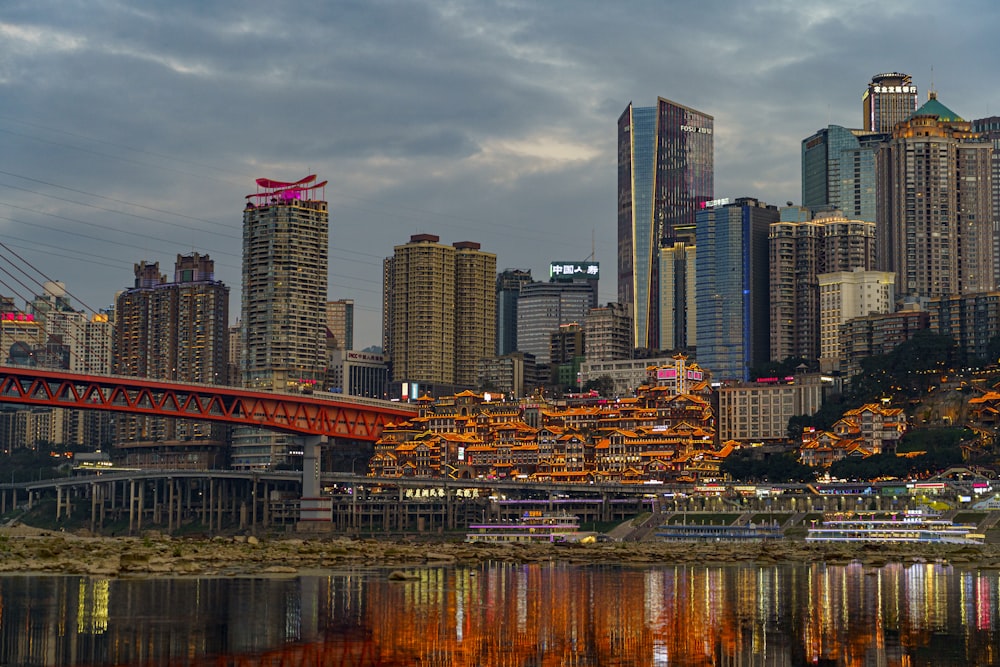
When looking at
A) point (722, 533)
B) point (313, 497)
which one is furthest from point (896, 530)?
point (313, 497)

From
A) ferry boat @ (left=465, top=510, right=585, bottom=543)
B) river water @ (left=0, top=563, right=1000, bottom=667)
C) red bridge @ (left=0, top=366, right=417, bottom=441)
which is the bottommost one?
ferry boat @ (left=465, top=510, right=585, bottom=543)

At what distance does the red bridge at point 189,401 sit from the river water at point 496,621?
7727 cm

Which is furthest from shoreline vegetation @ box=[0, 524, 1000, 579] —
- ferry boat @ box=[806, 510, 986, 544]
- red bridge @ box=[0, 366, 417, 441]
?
red bridge @ box=[0, 366, 417, 441]

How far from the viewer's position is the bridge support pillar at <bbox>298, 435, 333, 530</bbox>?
593 ft

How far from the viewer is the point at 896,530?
132 metres

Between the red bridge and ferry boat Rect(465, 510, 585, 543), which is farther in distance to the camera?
the red bridge

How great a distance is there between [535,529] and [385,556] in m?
55.2

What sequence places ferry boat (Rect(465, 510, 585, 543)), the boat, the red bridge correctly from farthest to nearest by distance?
1. the red bridge
2. ferry boat (Rect(465, 510, 585, 543))
3. the boat

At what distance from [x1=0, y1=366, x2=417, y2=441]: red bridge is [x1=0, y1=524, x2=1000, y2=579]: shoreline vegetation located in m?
26.2

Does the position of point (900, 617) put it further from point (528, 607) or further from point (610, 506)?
point (610, 506)

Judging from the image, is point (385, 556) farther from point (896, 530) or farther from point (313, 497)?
point (313, 497)

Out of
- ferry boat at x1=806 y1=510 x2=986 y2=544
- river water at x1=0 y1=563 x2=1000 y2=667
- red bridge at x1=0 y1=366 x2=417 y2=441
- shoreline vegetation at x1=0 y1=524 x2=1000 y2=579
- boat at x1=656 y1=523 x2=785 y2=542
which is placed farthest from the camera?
red bridge at x1=0 y1=366 x2=417 y2=441

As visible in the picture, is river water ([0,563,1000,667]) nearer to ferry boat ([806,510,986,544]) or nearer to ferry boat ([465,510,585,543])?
ferry boat ([806,510,986,544])

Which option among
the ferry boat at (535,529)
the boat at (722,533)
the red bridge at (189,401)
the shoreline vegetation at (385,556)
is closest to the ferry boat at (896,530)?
the boat at (722,533)
